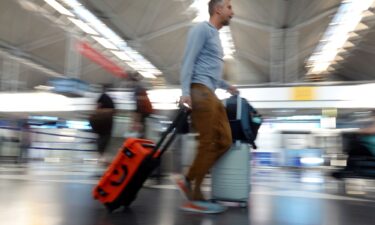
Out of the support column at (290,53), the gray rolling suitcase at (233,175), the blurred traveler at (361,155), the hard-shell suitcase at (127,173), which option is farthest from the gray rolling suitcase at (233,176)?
the support column at (290,53)

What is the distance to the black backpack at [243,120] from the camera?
3.34 metres

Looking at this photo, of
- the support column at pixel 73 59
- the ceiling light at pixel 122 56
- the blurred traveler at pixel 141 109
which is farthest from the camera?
the ceiling light at pixel 122 56

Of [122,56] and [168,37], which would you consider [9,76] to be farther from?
[168,37]

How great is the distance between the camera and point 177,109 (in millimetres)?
3686

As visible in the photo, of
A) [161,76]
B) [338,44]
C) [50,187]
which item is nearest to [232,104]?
[50,187]

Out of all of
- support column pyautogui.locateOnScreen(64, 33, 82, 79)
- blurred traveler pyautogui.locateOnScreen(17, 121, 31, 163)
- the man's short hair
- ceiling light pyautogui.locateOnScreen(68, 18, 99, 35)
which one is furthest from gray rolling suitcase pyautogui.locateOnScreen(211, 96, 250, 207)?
support column pyautogui.locateOnScreen(64, 33, 82, 79)

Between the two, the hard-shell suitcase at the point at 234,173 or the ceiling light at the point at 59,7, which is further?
the ceiling light at the point at 59,7

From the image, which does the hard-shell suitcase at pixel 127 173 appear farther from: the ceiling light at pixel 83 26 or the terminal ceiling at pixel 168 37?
the ceiling light at pixel 83 26

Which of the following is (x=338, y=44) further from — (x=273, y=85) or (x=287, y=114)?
(x=273, y=85)

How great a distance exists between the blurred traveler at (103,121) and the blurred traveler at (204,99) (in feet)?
8.97

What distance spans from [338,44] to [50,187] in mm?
21175

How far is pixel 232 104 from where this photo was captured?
11.2ft

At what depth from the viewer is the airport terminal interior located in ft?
10.7

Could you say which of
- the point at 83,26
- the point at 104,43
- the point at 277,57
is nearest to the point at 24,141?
the point at 83,26
